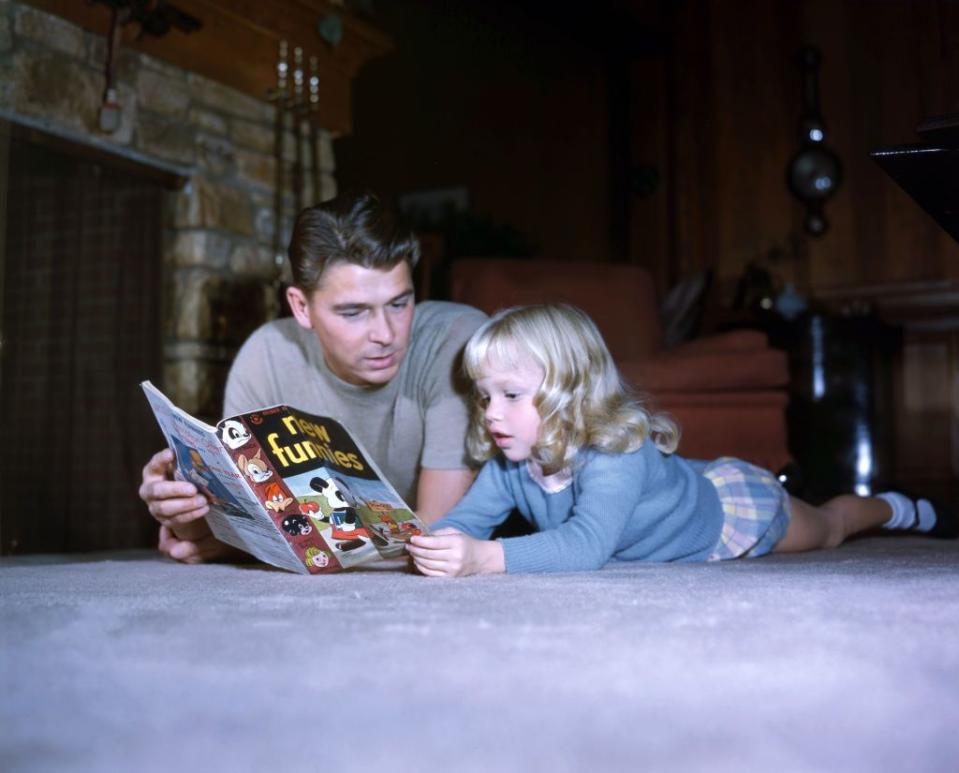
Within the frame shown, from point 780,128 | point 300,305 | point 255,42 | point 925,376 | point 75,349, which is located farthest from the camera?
point 780,128

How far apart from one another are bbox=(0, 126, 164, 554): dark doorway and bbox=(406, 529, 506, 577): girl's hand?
194 cm

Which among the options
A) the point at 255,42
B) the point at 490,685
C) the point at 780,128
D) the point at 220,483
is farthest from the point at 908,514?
the point at 780,128

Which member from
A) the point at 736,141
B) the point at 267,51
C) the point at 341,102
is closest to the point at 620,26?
the point at 736,141

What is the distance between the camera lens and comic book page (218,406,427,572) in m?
1.29

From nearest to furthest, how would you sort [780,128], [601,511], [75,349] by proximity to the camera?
[601,511] < [75,349] < [780,128]

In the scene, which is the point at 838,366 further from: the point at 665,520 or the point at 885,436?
the point at 665,520

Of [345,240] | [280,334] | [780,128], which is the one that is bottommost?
[280,334]

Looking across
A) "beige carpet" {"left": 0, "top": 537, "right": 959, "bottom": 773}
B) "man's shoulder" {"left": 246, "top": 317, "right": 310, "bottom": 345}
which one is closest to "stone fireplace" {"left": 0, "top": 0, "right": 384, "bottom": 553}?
"man's shoulder" {"left": 246, "top": 317, "right": 310, "bottom": 345}

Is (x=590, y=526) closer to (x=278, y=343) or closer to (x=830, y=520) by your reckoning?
(x=278, y=343)

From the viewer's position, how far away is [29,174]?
2824mm

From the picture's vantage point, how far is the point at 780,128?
524 cm

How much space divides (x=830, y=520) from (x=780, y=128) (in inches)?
148

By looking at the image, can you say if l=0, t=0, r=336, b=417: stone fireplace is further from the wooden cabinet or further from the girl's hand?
the wooden cabinet

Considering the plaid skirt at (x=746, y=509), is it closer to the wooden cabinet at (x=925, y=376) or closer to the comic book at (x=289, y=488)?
the comic book at (x=289, y=488)
